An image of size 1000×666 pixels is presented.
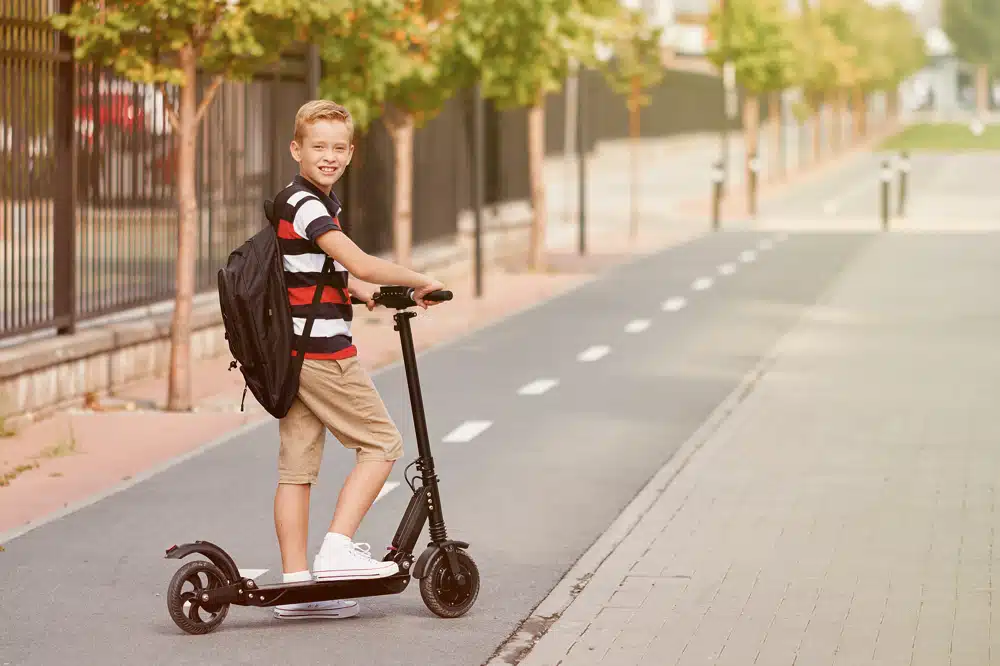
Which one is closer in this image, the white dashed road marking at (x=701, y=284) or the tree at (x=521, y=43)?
the tree at (x=521, y=43)

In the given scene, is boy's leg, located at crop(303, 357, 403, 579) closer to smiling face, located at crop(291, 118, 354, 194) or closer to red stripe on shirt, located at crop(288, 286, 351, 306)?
red stripe on shirt, located at crop(288, 286, 351, 306)

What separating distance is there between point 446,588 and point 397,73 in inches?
483

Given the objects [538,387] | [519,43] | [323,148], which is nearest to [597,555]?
[323,148]

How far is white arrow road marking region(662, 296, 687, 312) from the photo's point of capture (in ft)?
65.8

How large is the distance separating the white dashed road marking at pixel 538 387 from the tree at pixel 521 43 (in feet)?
23.6

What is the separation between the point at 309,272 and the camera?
6.76 metres

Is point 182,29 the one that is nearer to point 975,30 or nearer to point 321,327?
point 321,327

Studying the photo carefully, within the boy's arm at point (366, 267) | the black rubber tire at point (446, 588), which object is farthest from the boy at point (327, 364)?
the black rubber tire at point (446, 588)

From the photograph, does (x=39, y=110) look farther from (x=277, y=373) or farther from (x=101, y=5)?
(x=277, y=373)

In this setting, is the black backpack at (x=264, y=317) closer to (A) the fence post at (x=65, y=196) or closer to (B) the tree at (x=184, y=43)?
(B) the tree at (x=184, y=43)

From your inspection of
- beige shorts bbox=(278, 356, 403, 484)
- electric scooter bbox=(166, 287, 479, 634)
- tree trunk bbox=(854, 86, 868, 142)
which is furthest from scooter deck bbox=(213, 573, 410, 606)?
tree trunk bbox=(854, 86, 868, 142)

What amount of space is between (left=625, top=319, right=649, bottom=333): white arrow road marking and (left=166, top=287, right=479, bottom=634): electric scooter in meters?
10.9

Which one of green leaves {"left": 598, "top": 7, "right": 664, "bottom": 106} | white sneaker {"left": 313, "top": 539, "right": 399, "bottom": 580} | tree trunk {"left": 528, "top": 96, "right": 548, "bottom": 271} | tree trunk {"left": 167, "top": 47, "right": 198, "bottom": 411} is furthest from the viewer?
green leaves {"left": 598, "top": 7, "right": 664, "bottom": 106}

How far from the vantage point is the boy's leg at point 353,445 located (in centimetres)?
684
